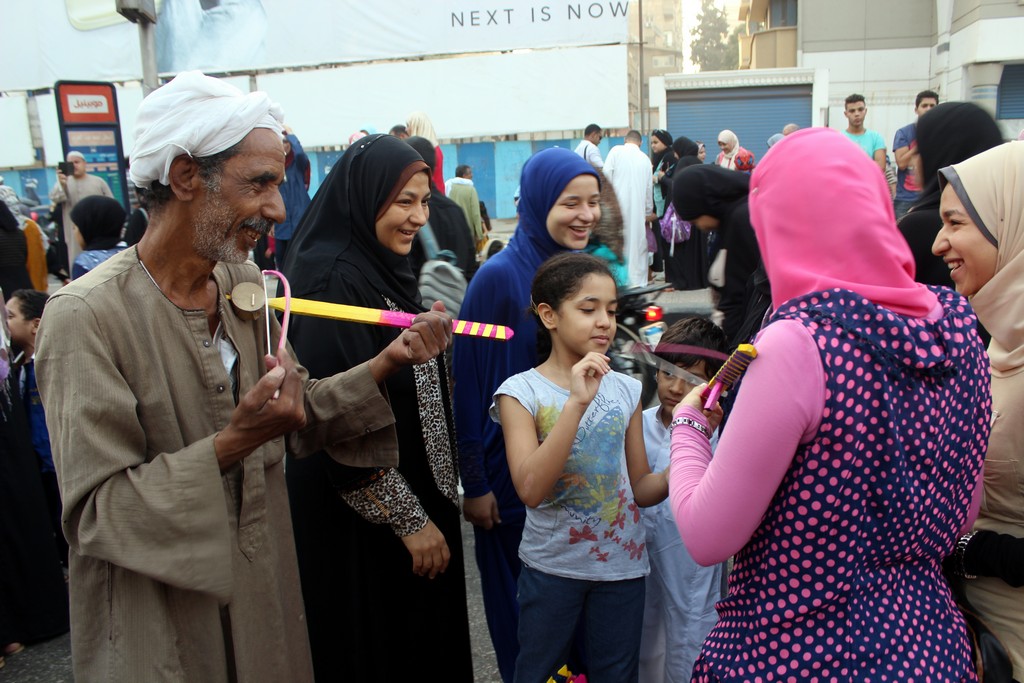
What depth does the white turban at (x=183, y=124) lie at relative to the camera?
5.71 ft

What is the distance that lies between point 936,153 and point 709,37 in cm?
8781

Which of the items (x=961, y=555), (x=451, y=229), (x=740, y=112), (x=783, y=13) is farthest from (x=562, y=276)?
(x=783, y=13)

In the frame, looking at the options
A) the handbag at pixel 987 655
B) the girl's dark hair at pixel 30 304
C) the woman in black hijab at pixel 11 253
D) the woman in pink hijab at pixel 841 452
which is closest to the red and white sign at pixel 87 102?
the woman in black hijab at pixel 11 253

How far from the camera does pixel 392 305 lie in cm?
252

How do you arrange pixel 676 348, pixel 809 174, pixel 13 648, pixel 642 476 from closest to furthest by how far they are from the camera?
1. pixel 809 174
2. pixel 676 348
3. pixel 642 476
4. pixel 13 648

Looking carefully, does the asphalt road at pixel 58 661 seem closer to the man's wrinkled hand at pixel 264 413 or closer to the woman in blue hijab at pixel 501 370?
the woman in blue hijab at pixel 501 370

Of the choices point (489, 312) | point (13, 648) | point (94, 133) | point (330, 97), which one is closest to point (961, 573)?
point (489, 312)

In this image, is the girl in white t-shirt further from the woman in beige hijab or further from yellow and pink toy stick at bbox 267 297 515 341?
the woman in beige hijab

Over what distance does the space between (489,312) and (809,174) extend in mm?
1462

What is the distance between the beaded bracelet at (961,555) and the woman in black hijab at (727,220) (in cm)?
166

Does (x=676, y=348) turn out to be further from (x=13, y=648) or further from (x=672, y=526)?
(x=13, y=648)

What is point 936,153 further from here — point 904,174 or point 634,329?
point 904,174

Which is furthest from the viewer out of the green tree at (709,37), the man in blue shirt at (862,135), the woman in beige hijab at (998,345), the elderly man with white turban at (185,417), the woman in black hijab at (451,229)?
the green tree at (709,37)

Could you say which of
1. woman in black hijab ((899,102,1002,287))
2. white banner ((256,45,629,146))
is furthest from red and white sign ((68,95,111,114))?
white banner ((256,45,629,146))
